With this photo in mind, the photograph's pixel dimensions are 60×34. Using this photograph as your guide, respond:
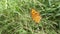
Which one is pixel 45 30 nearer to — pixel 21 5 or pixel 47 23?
pixel 47 23

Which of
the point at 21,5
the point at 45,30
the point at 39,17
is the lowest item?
the point at 45,30

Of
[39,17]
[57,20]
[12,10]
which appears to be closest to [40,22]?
[39,17]

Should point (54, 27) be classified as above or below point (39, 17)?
below

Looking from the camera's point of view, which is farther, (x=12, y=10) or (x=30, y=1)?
(x=30, y=1)

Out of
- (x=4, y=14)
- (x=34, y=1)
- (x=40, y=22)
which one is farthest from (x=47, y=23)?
(x=4, y=14)

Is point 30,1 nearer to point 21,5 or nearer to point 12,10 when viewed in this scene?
point 21,5

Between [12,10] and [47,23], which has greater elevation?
[12,10]
